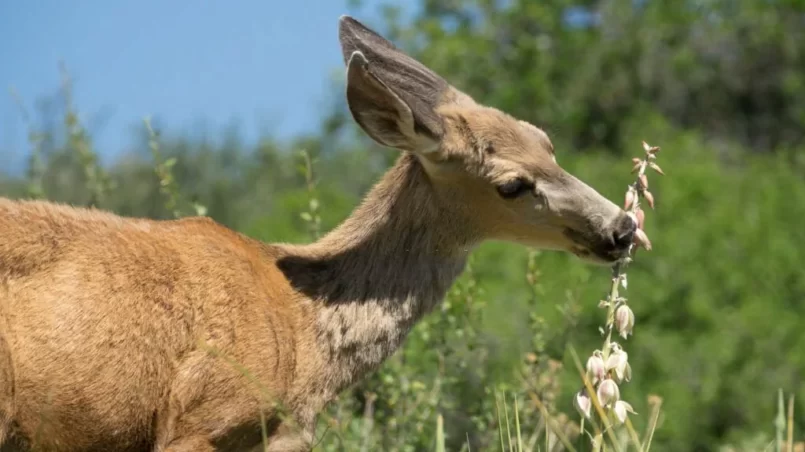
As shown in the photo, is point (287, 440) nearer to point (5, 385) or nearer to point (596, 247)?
point (5, 385)

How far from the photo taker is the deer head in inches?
284

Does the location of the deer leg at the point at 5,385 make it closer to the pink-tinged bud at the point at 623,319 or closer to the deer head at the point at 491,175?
the deer head at the point at 491,175

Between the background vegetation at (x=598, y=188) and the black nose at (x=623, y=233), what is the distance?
0.93 metres

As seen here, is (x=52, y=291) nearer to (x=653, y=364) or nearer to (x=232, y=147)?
(x=653, y=364)

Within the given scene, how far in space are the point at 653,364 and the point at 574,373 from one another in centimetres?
171

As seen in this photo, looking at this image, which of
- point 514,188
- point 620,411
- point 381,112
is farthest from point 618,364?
point 381,112

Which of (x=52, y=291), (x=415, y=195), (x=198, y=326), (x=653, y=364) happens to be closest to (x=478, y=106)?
(x=415, y=195)

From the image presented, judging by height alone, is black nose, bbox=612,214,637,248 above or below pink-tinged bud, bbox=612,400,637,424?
above

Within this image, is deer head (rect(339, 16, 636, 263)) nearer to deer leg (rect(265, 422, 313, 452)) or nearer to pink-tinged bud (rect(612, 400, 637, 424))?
pink-tinged bud (rect(612, 400, 637, 424))

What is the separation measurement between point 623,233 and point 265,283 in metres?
1.79

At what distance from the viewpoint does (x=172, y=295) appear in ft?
21.6

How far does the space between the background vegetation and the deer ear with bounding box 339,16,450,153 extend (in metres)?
1.17

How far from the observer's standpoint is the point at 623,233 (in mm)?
7145

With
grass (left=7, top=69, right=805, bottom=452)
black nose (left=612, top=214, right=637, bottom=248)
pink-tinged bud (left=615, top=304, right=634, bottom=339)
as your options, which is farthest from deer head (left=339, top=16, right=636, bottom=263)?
pink-tinged bud (left=615, top=304, right=634, bottom=339)
